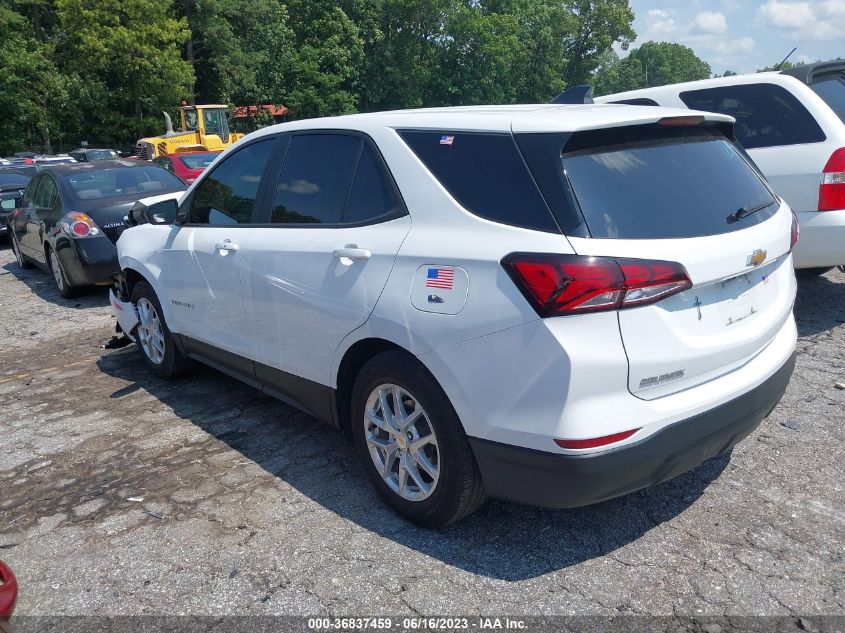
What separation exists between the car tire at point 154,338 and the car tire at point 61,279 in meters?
3.52

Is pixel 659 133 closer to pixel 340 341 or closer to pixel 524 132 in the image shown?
pixel 524 132

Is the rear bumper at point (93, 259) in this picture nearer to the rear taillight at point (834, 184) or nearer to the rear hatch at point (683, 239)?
the rear hatch at point (683, 239)

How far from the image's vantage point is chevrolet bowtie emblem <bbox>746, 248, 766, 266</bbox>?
2977 mm

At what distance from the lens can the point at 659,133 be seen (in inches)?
121

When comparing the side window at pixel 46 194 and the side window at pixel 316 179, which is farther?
the side window at pixel 46 194

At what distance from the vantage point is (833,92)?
5.95 metres

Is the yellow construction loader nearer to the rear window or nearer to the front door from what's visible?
the front door

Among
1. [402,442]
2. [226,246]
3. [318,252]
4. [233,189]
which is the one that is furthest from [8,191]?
[402,442]

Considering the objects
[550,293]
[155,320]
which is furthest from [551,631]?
[155,320]

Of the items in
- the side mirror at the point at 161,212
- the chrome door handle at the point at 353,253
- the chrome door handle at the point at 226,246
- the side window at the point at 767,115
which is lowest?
the chrome door handle at the point at 226,246

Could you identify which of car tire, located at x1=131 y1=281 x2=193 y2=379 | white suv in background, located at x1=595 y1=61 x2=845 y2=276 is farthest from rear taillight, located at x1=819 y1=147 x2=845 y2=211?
car tire, located at x1=131 y1=281 x2=193 y2=379

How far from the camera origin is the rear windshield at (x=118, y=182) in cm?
887

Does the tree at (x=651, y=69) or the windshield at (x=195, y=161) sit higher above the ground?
the tree at (x=651, y=69)

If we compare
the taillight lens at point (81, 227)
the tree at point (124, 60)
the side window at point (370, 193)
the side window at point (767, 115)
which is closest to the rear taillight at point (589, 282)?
the side window at point (370, 193)
